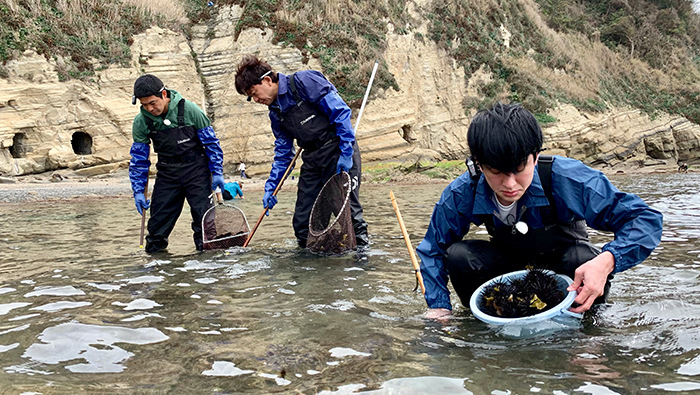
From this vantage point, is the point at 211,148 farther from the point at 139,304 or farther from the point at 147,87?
the point at 139,304

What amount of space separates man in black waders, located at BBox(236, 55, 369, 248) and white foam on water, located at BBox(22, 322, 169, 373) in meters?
2.81

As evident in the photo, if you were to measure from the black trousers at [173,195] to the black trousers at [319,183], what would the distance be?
0.96m

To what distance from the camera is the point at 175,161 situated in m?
5.79

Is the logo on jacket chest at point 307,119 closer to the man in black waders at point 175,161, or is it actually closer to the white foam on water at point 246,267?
the man in black waders at point 175,161

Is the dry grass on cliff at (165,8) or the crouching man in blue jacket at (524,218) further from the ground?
the dry grass on cliff at (165,8)

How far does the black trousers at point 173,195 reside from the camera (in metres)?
5.80

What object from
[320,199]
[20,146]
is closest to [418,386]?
[320,199]

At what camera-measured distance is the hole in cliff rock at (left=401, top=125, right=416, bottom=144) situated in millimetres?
20453

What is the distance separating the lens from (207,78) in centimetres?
2030

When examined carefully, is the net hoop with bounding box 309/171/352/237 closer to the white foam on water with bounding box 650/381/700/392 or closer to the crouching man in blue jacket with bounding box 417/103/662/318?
the crouching man in blue jacket with bounding box 417/103/662/318

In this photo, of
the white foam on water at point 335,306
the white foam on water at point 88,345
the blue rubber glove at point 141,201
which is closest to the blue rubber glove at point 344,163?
the white foam on water at point 335,306

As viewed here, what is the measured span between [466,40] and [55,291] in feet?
70.5

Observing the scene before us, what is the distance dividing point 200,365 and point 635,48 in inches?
1359

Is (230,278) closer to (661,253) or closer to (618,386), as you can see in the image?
(618,386)
